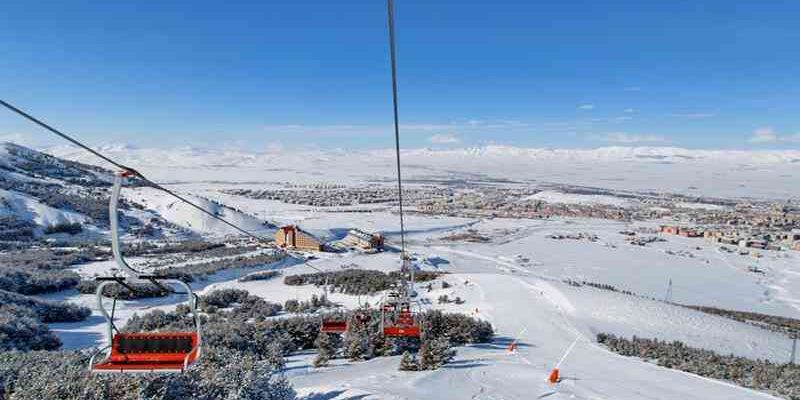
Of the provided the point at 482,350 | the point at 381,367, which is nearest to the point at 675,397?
the point at 482,350

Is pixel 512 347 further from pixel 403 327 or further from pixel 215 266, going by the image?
pixel 215 266

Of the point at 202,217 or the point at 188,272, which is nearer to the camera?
the point at 188,272

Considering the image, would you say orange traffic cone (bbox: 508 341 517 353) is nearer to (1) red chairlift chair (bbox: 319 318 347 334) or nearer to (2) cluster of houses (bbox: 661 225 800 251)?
(1) red chairlift chair (bbox: 319 318 347 334)

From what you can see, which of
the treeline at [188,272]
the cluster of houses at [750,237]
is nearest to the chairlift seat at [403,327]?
the treeline at [188,272]

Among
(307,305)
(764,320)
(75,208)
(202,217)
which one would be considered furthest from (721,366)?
(75,208)

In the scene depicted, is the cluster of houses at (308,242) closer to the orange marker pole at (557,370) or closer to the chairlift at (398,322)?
the orange marker pole at (557,370)

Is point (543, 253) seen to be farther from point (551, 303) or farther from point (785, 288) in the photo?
point (551, 303)
